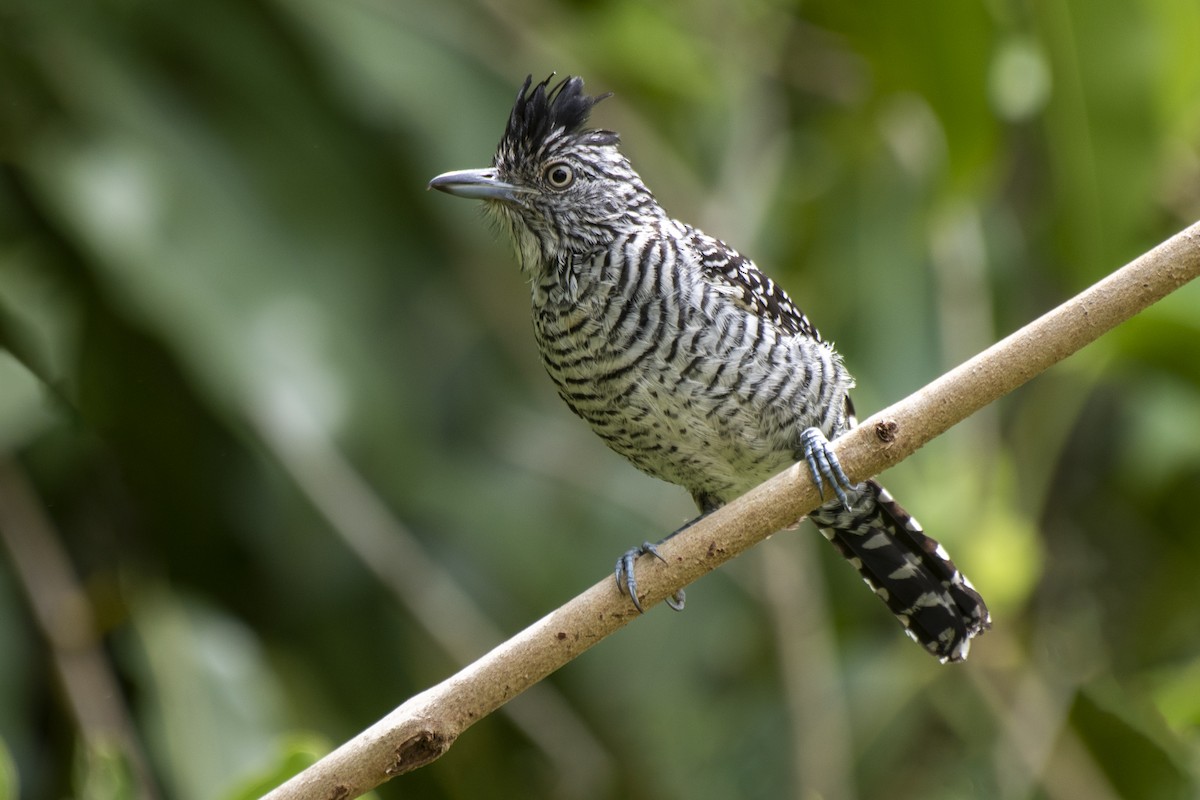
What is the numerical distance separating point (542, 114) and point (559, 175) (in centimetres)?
14

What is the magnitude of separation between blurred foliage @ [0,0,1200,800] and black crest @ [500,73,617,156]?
0.90 m

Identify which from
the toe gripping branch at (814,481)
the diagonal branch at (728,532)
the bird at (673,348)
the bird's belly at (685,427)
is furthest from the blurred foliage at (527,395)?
the diagonal branch at (728,532)

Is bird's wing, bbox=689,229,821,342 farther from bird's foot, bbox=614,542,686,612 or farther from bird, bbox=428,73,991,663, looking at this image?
bird's foot, bbox=614,542,686,612

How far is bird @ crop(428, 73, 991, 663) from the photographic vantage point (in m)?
3.00

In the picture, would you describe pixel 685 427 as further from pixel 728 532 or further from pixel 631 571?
pixel 728 532

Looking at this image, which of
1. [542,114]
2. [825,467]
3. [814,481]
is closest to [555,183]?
[542,114]

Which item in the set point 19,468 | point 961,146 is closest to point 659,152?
point 961,146

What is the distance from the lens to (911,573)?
3.36 meters

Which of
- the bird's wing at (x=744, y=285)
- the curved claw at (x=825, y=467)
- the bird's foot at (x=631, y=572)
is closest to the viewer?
the bird's foot at (x=631, y=572)

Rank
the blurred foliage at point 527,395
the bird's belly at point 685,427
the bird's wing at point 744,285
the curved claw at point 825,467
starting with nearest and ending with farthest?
the curved claw at point 825,467 < the bird's belly at point 685,427 < the bird's wing at point 744,285 < the blurred foliage at point 527,395

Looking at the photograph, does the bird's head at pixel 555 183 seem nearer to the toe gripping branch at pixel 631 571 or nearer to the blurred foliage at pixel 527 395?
the toe gripping branch at pixel 631 571

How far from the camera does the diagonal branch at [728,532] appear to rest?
1.98 meters

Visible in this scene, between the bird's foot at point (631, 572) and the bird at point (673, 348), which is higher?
the bird at point (673, 348)

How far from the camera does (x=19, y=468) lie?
395cm
